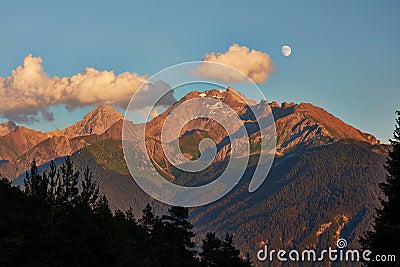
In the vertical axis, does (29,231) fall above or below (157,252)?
below

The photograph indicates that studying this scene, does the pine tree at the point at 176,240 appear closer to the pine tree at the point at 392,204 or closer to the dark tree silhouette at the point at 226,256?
the dark tree silhouette at the point at 226,256

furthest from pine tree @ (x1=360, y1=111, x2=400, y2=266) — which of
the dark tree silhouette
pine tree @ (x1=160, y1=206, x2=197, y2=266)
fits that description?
pine tree @ (x1=160, y1=206, x2=197, y2=266)

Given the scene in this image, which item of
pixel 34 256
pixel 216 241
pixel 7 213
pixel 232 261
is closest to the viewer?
pixel 34 256

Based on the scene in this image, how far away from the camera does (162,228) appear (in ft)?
223

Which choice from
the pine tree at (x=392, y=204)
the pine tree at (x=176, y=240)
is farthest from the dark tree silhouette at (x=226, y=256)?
the pine tree at (x=392, y=204)

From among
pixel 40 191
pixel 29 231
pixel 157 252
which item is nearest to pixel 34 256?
pixel 29 231

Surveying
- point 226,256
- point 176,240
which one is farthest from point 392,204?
point 176,240

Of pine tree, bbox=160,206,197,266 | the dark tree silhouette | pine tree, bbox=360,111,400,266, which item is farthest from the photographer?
pine tree, bbox=160,206,197,266

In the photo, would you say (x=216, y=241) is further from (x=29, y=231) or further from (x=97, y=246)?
(x=29, y=231)

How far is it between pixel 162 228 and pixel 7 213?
1966 centimetres

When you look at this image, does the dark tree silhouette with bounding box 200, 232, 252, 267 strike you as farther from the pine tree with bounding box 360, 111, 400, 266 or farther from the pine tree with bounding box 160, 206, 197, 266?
the pine tree with bounding box 360, 111, 400, 266

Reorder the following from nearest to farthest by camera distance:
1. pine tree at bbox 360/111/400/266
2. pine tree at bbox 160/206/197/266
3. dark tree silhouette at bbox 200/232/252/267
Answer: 1. pine tree at bbox 360/111/400/266
2. dark tree silhouette at bbox 200/232/252/267
3. pine tree at bbox 160/206/197/266

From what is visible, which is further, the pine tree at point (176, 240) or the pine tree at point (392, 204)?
the pine tree at point (176, 240)

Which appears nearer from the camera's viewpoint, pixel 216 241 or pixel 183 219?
pixel 183 219
